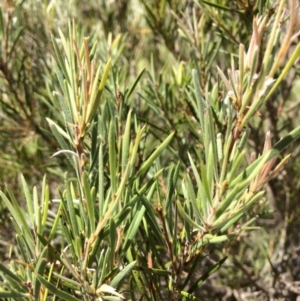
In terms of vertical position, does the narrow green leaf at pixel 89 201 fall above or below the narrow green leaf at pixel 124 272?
above

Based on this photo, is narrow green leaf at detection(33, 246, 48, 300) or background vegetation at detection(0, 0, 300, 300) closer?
narrow green leaf at detection(33, 246, 48, 300)

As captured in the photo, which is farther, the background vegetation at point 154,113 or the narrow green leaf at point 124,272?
the background vegetation at point 154,113

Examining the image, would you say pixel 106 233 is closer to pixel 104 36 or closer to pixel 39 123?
pixel 39 123

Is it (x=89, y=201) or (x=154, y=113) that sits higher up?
(x=89, y=201)

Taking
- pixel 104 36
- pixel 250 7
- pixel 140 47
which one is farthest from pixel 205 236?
pixel 140 47

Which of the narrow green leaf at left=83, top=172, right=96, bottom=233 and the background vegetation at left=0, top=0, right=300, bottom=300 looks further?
the background vegetation at left=0, top=0, right=300, bottom=300

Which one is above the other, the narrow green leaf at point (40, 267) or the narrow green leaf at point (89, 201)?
the narrow green leaf at point (89, 201)

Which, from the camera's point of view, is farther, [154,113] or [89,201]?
[154,113]

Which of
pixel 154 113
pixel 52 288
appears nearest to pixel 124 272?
pixel 52 288

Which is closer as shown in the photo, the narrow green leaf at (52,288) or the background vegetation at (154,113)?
the narrow green leaf at (52,288)

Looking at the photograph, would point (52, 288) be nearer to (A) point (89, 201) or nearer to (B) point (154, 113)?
(A) point (89, 201)

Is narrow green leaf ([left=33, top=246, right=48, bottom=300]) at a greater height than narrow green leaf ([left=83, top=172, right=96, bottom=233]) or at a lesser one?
lesser
